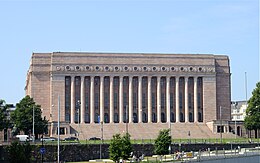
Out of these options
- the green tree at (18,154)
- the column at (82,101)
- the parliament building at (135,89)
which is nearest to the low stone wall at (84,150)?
the green tree at (18,154)

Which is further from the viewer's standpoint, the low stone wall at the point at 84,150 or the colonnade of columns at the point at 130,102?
the colonnade of columns at the point at 130,102

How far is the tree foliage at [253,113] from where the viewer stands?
474 ft

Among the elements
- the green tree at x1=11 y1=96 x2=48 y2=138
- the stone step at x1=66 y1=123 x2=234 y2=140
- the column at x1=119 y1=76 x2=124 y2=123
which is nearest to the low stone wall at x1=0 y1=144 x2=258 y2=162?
the green tree at x1=11 y1=96 x2=48 y2=138

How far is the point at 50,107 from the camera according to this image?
6545 inches

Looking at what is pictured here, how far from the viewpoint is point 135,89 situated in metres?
173

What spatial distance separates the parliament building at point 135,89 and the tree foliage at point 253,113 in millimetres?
15904

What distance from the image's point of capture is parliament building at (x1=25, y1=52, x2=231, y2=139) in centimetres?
16662

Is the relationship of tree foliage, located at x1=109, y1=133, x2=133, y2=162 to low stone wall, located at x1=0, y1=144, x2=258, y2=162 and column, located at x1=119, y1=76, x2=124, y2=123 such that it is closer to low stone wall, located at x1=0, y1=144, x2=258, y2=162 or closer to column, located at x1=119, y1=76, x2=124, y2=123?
low stone wall, located at x1=0, y1=144, x2=258, y2=162

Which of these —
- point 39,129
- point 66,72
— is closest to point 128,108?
point 66,72

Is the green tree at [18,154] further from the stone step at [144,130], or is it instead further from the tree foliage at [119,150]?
Answer: the stone step at [144,130]

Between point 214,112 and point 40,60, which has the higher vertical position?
point 40,60

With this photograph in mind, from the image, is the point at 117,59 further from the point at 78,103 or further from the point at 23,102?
the point at 23,102

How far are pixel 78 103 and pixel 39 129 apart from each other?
94.2ft

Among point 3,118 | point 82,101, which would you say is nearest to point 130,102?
point 82,101
